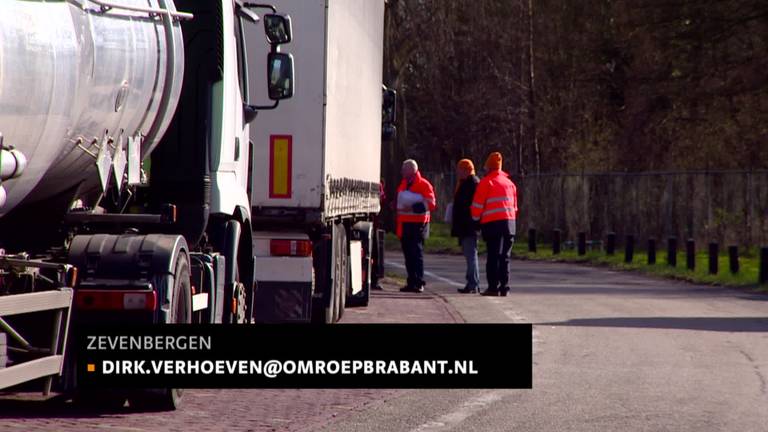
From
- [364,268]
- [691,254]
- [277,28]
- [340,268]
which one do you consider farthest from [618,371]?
[691,254]

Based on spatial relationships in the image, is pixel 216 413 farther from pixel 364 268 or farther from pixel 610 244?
pixel 610 244

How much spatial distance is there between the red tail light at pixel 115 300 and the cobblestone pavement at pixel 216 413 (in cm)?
74

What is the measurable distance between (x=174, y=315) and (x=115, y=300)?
55 centimetres

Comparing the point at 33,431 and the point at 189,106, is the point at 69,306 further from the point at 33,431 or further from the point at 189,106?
the point at 189,106

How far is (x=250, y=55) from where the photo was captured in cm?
1501

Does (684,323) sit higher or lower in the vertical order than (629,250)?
lower

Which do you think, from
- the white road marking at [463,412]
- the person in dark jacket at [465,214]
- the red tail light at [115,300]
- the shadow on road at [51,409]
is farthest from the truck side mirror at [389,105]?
the red tail light at [115,300]

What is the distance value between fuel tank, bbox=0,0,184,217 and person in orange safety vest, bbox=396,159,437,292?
13.3 m

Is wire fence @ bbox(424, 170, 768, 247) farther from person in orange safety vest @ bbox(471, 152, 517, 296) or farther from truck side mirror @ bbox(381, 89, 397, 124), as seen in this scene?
person in orange safety vest @ bbox(471, 152, 517, 296)

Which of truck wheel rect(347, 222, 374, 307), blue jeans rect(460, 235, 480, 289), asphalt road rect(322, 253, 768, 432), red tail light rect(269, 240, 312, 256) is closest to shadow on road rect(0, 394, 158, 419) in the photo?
asphalt road rect(322, 253, 768, 432)

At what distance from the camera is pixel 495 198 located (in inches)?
882

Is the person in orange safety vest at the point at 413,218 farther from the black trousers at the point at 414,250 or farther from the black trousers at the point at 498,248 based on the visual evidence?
the black trousers at the point at 498,248

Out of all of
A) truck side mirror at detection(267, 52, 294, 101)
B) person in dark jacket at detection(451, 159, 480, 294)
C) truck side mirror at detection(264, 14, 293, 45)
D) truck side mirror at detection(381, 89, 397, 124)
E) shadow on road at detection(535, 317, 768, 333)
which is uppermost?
truck side mirror at detection(381, 89, 397, 124)

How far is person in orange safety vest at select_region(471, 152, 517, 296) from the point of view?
22.4 m
